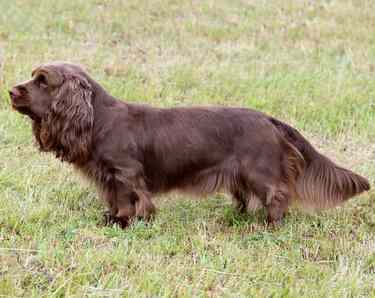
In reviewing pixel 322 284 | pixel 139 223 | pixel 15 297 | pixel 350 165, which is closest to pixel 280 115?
pixel 350 165

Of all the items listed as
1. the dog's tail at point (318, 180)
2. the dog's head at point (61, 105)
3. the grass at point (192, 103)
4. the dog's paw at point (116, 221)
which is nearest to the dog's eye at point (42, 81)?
the dog's head at point (61, 105)

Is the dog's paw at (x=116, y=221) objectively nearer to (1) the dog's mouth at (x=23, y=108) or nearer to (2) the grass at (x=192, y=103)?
(2) the grass at (x=192, y=103)

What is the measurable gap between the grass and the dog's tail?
16cm

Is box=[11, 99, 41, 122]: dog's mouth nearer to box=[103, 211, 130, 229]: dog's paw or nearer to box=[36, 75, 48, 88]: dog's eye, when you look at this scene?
box=[36, 75, 48, 88]: dog's eye

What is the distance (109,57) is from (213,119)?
4.32m

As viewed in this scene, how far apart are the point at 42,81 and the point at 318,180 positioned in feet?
6.69

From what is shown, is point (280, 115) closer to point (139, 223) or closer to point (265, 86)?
point (265, 86)

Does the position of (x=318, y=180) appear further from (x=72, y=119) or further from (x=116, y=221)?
(x=72, y=119)

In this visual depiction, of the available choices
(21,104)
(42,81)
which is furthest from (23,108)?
(42,81)

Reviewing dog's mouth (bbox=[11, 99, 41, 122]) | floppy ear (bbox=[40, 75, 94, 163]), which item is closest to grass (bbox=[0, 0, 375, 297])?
floppy ear (bbox=[40, 75, 94, 163])

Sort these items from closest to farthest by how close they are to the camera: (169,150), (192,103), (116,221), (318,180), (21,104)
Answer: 1. (21,104)
2. (116,221)
3. (169,150)
4. (318,180)
5. (192,103)

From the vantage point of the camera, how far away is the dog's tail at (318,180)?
4.36m

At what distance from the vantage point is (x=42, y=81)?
404cm

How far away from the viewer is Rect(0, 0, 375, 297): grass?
3.22 metres
